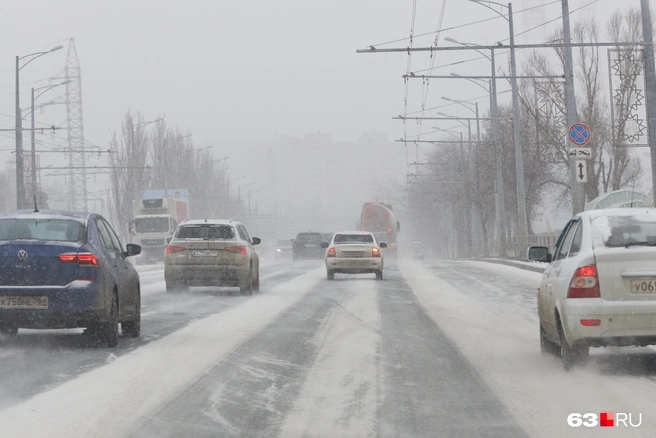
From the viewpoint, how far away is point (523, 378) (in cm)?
1004

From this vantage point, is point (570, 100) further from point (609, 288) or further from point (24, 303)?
point (609, 288)

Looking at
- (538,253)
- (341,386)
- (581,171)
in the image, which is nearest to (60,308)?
(341,386)

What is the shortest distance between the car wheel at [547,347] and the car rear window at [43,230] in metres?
5.08

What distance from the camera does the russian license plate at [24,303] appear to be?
12.4 meters

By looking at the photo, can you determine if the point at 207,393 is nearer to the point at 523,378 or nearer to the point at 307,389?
the point at 307,389

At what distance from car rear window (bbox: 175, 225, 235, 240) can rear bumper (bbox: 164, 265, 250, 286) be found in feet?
2.30

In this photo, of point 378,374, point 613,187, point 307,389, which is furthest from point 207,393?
point 613,187

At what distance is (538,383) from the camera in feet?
31.9

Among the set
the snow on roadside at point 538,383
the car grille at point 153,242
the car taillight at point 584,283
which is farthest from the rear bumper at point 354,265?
the car grille at point 153,242

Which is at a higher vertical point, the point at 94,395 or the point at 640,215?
the point at 640,215

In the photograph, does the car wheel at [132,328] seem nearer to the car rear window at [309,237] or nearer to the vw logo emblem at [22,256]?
the vw logo emblem at [22,256]

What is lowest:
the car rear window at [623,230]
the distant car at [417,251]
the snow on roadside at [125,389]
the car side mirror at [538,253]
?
the distant car at [417,251]

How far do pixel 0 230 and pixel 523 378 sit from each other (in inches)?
243

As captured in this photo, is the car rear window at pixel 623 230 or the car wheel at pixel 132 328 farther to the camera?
the car wheel at pixel 132 328
